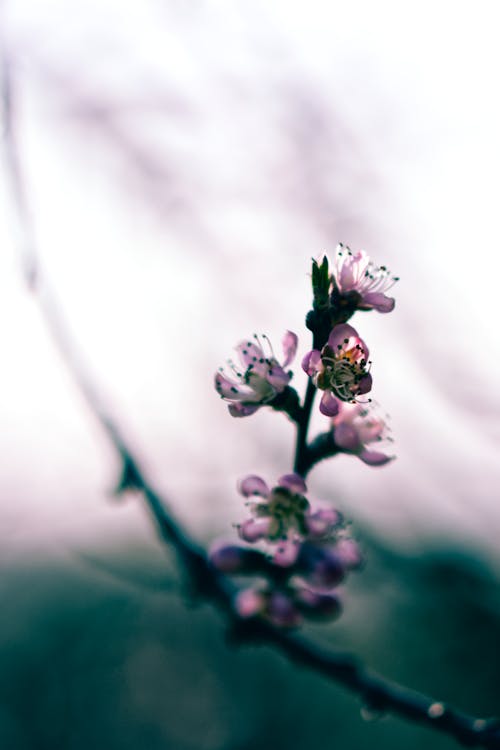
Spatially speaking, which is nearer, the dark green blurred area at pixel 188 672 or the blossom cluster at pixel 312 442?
the blossom cluster at pixel 312 442

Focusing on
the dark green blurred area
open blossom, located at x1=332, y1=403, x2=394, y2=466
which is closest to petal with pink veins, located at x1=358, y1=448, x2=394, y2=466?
open blossom, located at x1=332, y1=403, x2=394, y2=466

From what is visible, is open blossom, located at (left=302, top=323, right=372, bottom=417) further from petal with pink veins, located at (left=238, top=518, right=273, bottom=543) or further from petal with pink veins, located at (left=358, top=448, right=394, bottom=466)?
petal with pink veins, located at (left=238, top=518, right=273, bottom=543)

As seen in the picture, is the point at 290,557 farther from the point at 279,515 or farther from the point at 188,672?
the point at 188,672

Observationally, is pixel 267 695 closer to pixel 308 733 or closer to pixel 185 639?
pixel 308 733

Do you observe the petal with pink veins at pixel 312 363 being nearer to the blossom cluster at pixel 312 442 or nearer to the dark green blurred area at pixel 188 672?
the blossom cluster at pixel 312 442

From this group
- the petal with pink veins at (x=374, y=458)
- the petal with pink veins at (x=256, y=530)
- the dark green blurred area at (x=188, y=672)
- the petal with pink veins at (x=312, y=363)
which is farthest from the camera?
the dark green blurred area at (x=188, y=672)

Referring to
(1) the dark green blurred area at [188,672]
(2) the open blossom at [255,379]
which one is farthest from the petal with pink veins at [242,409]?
(1) the dark green blurred area at [188,672]

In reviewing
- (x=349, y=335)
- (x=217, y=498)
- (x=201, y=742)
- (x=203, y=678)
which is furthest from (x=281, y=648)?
(x=203, y=678)

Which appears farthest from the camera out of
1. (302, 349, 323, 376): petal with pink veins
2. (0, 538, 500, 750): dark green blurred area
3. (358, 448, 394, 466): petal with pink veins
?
(0, 538, 500, 750): dark green blurred area
